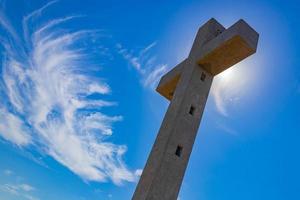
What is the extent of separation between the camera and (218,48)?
13.7m

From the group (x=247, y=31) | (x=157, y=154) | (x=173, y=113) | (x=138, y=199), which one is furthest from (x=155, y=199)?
(x=247, y=31)

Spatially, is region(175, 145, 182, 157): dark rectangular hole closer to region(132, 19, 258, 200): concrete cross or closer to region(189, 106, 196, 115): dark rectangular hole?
region(132, 19, 258, 200): concrete cross

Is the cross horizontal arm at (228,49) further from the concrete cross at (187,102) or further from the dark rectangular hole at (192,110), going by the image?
the dark rectangular hole at (192,110)

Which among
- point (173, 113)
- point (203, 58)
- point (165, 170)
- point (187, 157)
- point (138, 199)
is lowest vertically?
point (138, 199)

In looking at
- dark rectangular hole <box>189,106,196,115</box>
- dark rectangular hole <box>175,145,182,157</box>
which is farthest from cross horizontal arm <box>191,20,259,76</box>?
dark rectangular hole <box>175,145,182,157</box>

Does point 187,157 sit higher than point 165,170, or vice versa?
point 187,157

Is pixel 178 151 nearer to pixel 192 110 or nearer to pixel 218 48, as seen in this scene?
pixel 192 110

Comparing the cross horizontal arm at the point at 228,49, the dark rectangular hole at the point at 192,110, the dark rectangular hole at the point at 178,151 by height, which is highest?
the cross horizontal arm at the point at 228,49

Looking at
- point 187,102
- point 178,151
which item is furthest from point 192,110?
point 178,151

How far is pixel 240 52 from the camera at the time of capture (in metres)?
13.6

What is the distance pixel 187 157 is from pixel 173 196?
5.29ft

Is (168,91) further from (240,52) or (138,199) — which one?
(138,199)

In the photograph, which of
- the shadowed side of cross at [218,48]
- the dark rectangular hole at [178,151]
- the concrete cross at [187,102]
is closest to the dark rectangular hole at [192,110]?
the concrete cross at [187,102]

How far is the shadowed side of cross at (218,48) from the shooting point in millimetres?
13070
